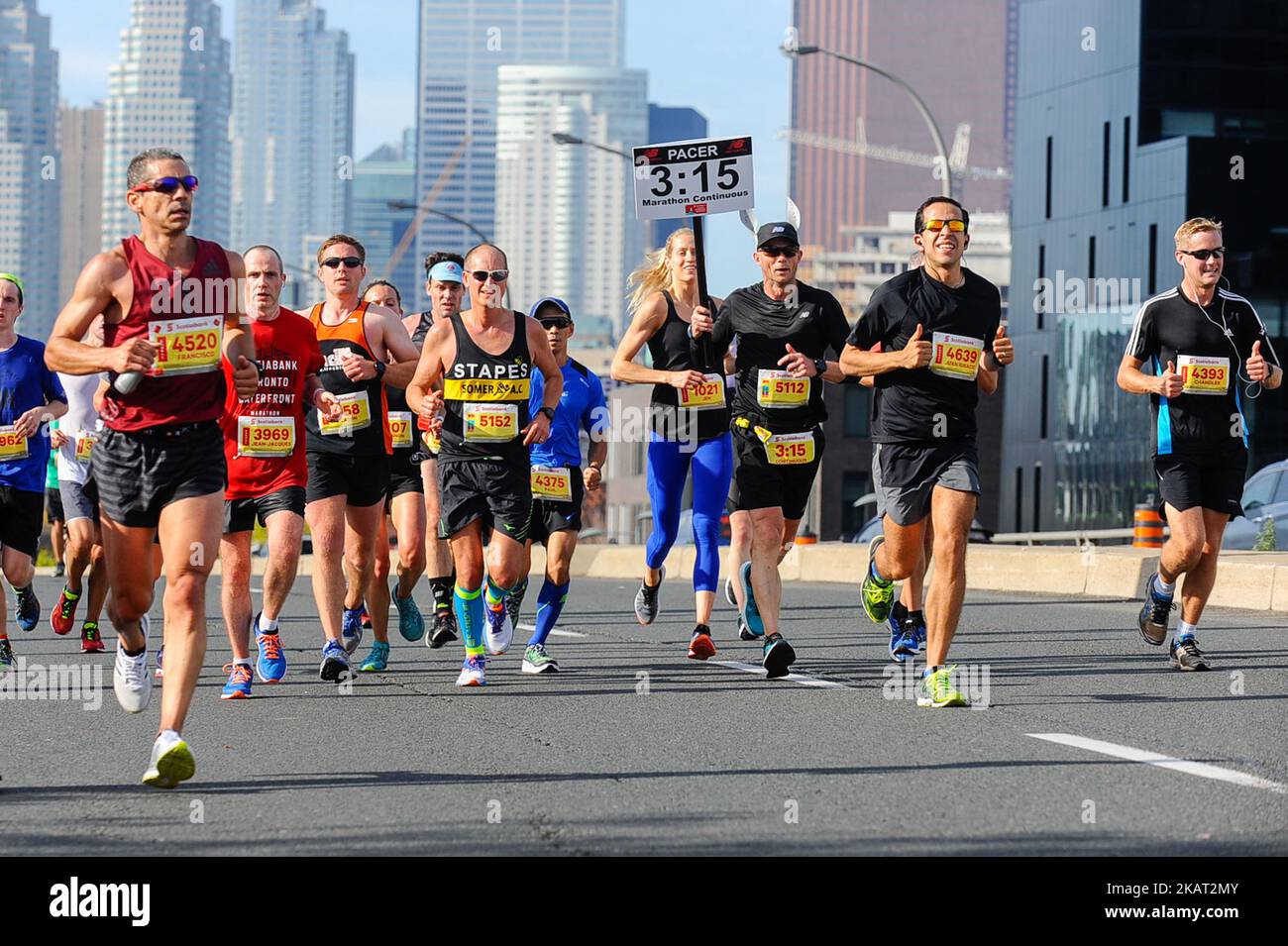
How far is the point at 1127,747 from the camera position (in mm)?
7895

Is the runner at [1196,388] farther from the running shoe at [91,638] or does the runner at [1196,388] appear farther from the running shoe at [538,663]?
the running shoe at [91,638]

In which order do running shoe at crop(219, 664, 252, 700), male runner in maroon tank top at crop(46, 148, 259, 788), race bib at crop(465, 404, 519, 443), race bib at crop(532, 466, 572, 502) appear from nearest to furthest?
male runner in maroon tank top at crop(46, 148, 259, 788) < running shoe at crop(219, 664, 252, 700) < race bib at crop(465, 404, 519, 443) < race bib at crop(532, 466, 572, 502)

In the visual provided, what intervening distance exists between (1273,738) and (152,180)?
4560 mm

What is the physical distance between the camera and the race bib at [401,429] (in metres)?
13.2

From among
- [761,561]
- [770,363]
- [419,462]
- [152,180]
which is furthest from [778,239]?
[152,180]

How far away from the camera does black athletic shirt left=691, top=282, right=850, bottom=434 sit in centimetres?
1135

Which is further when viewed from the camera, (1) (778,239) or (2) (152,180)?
(1) (778,239)

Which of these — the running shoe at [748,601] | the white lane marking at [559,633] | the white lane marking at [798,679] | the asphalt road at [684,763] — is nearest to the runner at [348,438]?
the asphalt road at [684,763]

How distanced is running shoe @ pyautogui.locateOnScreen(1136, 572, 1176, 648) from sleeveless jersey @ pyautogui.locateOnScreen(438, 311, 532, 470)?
342 cm

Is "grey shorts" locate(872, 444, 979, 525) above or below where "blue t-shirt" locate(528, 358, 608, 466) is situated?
below

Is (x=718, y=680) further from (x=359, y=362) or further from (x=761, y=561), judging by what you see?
(x=359, y=362)

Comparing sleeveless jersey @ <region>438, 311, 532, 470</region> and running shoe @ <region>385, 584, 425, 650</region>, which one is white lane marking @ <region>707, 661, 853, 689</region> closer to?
sleeveless jersey @ <region>438, 311, 532, 470</region>

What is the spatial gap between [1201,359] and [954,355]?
169 cm

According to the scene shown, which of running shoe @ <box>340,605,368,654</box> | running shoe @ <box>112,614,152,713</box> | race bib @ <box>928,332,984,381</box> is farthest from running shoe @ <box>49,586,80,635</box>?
race bib @ <box>928,332,984,381</box>
